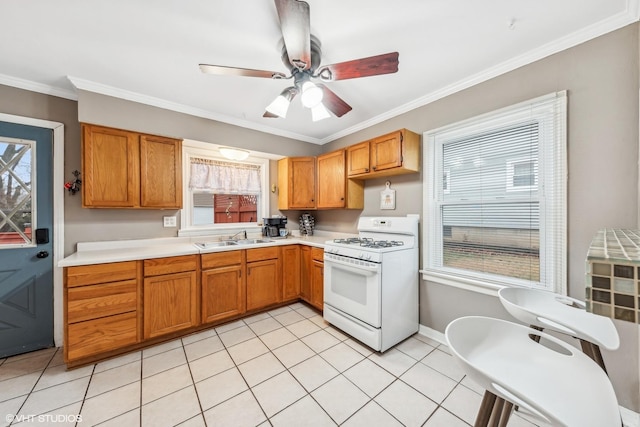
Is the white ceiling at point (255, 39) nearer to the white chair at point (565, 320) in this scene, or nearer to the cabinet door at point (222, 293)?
the white chair at point (565, 320)

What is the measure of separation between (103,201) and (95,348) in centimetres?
130

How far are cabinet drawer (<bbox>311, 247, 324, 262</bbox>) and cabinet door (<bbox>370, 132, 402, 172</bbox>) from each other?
1182 millimetres

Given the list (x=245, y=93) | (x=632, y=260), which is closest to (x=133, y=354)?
(x=245, y=93)

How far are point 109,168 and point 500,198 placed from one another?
3.62 m

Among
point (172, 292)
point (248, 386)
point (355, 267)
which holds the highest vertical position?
point (355, 267)

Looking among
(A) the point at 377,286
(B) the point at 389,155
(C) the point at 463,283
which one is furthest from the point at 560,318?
(B) the point at 389,155

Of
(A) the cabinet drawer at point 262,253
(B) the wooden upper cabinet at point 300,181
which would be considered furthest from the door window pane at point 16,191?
(B) the wooden upper cabinet at point 300,181

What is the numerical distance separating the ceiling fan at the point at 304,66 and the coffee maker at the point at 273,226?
6.04 ft

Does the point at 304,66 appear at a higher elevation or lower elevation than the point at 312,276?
higher

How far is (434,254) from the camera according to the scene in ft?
8.18

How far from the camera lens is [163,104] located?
2.62 meters

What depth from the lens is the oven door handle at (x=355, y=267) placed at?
2188 millimetres

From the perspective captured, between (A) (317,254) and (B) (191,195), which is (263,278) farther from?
(B) (191,195)

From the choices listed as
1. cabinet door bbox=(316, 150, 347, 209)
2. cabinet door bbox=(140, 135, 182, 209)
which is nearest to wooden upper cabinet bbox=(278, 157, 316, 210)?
cabinet door bbox=(316, 150, 347, 209)
